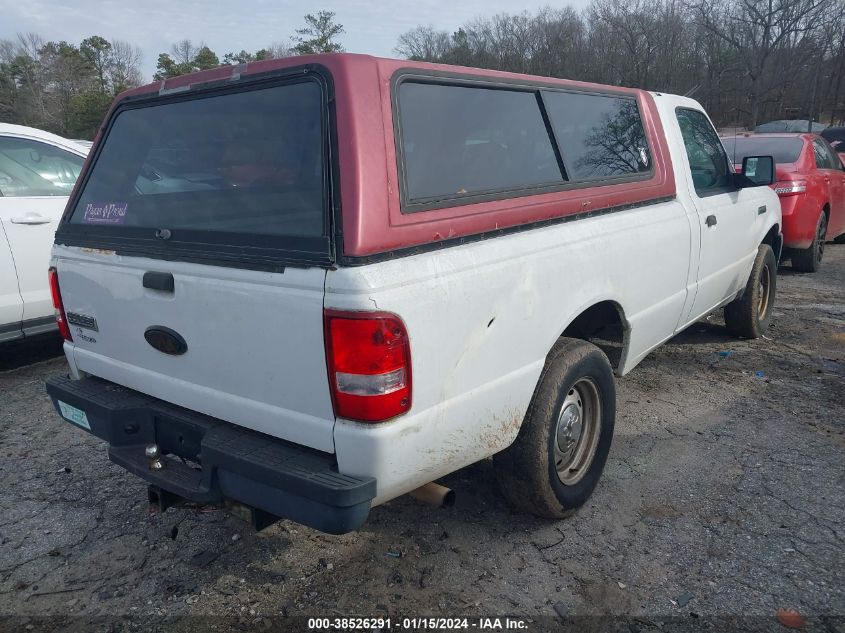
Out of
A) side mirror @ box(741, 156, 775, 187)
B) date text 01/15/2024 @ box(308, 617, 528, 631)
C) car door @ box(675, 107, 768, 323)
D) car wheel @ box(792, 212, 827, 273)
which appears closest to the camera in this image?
date text 01/15/2024 @ box(308, 617, 528, 631)

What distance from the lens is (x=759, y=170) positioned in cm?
458

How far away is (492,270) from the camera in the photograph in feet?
7.79

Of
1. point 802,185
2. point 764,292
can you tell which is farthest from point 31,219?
point 802,185

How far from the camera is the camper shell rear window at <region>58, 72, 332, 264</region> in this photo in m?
2.18

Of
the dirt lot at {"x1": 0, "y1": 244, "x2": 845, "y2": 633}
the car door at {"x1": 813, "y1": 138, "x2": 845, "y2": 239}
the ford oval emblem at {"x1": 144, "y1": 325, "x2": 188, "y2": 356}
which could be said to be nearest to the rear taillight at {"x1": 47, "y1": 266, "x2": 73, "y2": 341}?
the ford oval emblem at {"x1": 144, "y1": 325, "x2": 188, "y2": 356}

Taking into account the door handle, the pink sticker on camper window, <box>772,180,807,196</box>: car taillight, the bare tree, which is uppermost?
the bare tree

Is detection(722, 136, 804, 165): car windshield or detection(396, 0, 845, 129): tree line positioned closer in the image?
detection(722, 136, 804, 165): car windshield

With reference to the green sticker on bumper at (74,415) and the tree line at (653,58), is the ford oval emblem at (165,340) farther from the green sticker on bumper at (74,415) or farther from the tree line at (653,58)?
the tree line at (653,58)

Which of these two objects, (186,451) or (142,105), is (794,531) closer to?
(186,451)

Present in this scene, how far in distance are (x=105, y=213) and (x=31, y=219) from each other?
102 inches

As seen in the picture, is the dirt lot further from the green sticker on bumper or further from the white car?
the white car

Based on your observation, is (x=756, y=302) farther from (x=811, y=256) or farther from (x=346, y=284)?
(x=346, y=284)

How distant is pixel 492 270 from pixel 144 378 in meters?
1.47

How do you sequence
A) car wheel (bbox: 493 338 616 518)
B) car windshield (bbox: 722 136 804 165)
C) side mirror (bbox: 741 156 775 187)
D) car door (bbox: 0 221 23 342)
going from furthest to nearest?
car windshield (bbox: 722 136 804 165) → car door (bbox: 0 221 23 342) → side mirror (bbox: 741 156 775 187) → car wheel (bbox: 493 338 616 518)
